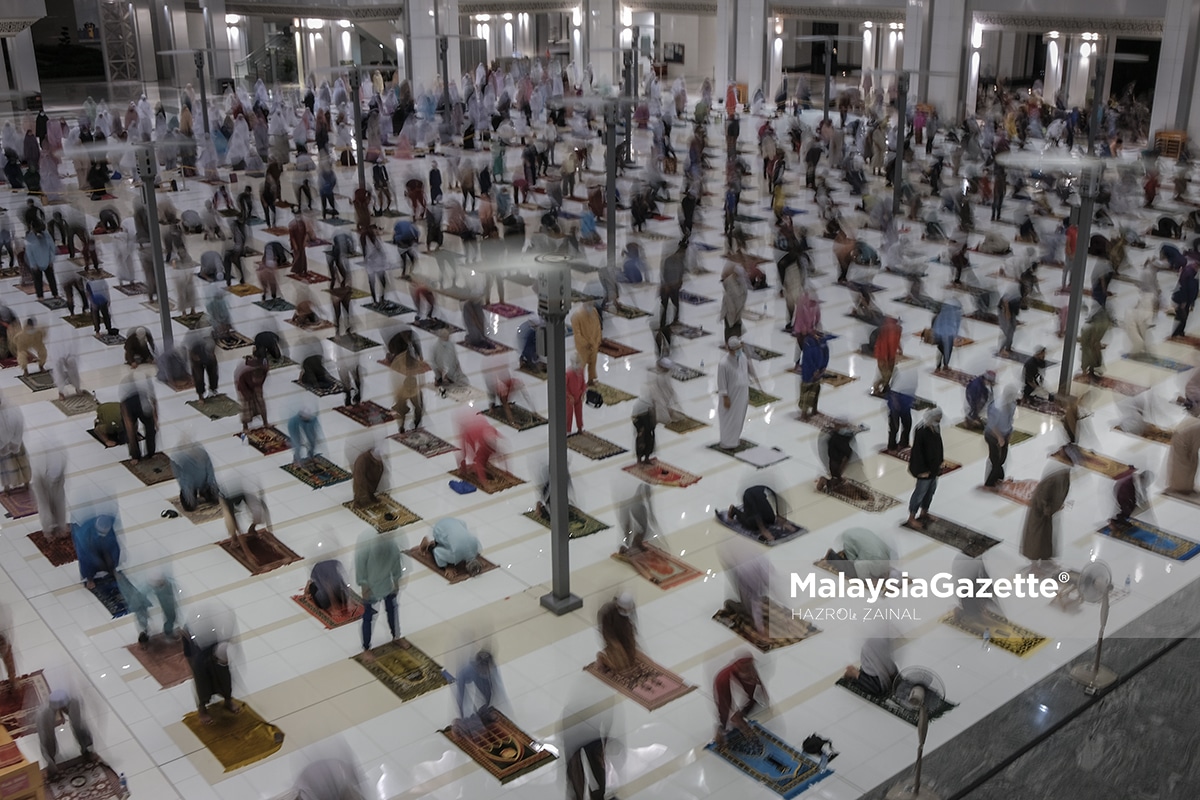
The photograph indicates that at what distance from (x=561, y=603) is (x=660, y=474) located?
259cm

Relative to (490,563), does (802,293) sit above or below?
above

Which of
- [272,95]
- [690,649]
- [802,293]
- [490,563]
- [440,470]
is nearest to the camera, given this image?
[690,649]

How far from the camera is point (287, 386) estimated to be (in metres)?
14.1

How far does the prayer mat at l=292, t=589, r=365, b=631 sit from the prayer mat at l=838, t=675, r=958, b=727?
3.57m

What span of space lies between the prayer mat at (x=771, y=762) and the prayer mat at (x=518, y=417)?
5.51 m

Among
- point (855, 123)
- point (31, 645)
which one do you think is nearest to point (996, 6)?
point (855, 123)

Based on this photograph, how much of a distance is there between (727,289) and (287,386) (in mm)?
5053

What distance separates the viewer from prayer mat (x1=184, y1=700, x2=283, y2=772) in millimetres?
7844

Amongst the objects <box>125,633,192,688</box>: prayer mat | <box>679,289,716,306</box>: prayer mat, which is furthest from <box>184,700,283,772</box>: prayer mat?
<box>679,289,716,306</box>: prayer mat

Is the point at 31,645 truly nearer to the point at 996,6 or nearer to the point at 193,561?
the point at 193,561

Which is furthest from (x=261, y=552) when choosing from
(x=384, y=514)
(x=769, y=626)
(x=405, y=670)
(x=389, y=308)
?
(x=389, y=308)

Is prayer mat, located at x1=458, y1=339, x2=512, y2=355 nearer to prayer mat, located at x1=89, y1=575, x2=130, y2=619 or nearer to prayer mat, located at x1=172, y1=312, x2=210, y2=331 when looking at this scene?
prayer mat, located at x1=172, y1=312, x2=210, y2=331

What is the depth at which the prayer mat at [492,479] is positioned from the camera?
37.8 feet

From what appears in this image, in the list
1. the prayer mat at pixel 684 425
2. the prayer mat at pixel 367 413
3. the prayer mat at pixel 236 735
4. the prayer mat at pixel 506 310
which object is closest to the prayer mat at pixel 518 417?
the prayer mat at pixel 367 413
